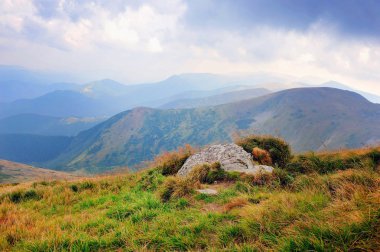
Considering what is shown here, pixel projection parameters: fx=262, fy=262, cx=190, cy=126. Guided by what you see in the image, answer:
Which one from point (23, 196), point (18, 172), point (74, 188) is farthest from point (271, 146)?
point (18, 172)

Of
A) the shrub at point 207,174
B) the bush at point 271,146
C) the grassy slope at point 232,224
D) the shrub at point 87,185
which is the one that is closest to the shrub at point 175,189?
the grassy slope at point 232,224

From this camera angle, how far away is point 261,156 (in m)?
13.7

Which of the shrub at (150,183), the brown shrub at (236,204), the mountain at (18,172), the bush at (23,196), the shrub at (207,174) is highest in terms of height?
the brown shrub at (236,204)

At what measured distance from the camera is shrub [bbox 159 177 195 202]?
8.63m

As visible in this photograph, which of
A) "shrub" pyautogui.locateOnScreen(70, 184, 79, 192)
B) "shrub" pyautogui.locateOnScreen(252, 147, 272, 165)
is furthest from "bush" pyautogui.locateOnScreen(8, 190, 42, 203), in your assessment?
"shrub" pyautogui.locateOnScreen(252, 147, 272, 165)

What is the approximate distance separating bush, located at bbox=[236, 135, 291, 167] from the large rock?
134 centimetres

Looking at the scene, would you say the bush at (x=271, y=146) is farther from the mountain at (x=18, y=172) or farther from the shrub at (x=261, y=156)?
the mountain at (x=18, y=172)

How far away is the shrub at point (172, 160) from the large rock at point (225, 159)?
67 cm

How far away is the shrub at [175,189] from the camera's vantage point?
863 centimetres

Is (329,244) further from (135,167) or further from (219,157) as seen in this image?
(135,167)

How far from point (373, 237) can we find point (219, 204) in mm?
4335

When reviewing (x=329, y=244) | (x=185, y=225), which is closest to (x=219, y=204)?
(x=185, y=225)

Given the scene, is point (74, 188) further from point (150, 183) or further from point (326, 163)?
point (326, 163)

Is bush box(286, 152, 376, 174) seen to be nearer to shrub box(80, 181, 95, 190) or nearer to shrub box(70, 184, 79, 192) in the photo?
shrub box(80, 181, 95, 190)
